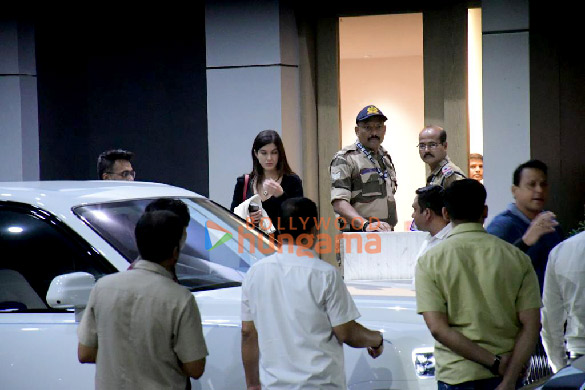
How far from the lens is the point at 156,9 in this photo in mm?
11312

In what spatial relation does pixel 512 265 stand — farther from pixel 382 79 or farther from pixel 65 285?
pixel 382 79

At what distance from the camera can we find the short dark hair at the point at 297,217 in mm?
3861

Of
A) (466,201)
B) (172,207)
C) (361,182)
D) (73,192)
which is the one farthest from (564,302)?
(361,182)

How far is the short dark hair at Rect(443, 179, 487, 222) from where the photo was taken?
13.3 feet

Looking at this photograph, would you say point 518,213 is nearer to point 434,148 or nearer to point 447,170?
point 447,170

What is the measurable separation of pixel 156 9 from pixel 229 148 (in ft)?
6.73

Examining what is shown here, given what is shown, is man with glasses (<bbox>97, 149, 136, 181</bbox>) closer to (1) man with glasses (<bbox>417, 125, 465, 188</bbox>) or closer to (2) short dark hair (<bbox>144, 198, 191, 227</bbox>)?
(1) man with glasses (<bbox>417, 125, 465, 188</bbox>)

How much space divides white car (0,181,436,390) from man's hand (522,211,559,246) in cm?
70

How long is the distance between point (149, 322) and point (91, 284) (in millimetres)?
803

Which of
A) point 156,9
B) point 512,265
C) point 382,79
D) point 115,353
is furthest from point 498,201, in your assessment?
point 115,353

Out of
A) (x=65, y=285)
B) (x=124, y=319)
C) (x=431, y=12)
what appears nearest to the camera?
(x=124, y=319)

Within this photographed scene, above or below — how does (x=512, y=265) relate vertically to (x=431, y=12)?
below

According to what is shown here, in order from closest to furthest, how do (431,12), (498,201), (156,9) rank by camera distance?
(498,201)
(431,12)
(156,9)

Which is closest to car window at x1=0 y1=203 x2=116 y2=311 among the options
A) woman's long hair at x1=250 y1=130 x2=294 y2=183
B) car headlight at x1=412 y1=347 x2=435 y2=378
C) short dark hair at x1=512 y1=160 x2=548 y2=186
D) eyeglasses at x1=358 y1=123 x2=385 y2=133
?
car headlight at x1=412 y1=347 x2=435 y2=378
